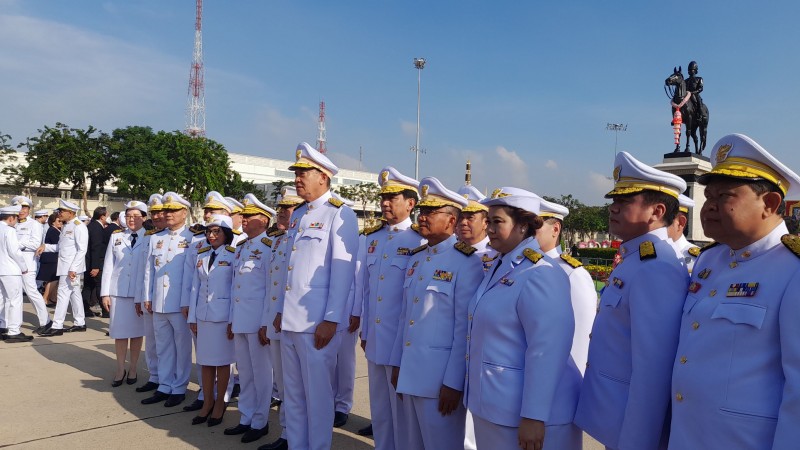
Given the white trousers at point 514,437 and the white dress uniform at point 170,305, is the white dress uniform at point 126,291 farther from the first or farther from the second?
the white trousers at point 514,437

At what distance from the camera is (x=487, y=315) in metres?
2.52

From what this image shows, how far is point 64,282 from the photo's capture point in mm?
8898

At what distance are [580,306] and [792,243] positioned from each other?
1.42 metres

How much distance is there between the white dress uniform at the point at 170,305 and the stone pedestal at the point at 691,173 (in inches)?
462

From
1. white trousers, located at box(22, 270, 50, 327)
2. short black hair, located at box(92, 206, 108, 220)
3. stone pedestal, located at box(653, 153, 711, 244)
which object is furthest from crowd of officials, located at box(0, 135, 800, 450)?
stone pedestal, located at box(653, 153, 711, 244)

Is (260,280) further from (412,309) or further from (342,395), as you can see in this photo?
(412,309)

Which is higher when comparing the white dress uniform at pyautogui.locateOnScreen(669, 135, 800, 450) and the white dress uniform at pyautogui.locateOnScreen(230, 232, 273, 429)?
the white dress uniform at pyautogui.locateOnScreen(669, 135, 800, 450)

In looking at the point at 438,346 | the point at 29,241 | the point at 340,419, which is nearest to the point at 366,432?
the point at 340,419

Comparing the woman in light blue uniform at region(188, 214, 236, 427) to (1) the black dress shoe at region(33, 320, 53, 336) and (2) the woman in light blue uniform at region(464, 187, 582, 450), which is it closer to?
(2) the woman in light blue uniform at region(464, 187, 582, 450)

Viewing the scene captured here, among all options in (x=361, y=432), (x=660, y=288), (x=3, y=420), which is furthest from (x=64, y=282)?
(x=660, y=288)

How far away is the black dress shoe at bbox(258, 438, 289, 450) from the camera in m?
4.25

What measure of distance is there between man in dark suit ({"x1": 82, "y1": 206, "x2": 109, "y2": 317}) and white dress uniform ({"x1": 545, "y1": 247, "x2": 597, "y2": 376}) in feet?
29.2

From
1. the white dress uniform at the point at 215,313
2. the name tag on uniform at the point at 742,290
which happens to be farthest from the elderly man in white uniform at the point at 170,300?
the name tag on uniform at the point at 742,290

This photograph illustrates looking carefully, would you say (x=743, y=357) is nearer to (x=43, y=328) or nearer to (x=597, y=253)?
(x=43, y=328)
